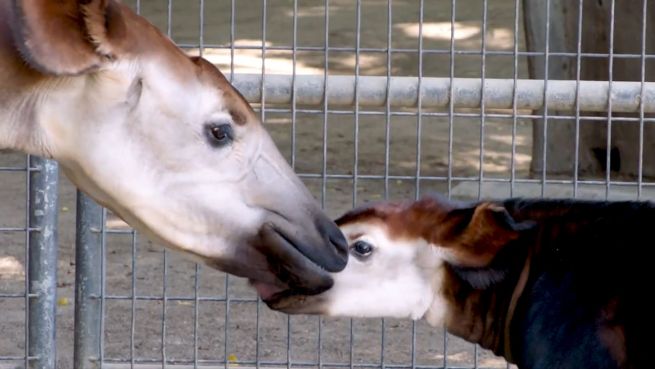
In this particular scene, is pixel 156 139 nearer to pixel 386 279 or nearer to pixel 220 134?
pixel 220 134

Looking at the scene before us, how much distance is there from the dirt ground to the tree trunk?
1.61 feet

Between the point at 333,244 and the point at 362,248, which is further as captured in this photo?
the point at 362,248

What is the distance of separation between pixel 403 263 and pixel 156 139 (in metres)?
1.39

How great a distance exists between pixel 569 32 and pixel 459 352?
11.2ft

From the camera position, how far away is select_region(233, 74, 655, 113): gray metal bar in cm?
567

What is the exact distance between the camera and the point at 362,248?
15.4ft

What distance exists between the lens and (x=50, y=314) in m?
5.81

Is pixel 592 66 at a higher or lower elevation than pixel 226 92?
higher

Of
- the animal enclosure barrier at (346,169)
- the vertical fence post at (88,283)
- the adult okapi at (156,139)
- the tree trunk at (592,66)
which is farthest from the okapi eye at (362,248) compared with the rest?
the tree trunk at (592,66)

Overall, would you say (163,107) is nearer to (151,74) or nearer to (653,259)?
(151,74)

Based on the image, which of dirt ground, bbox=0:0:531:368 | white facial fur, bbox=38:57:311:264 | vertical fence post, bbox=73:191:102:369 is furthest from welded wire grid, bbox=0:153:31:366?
white facial fur, bbox=38:57:311:264

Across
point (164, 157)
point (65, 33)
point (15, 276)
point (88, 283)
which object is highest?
point (65, 33)

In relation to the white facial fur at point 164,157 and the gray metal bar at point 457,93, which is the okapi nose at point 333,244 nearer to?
the white facial fur at point 164,157

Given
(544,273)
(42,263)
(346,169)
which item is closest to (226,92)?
(544,273)
